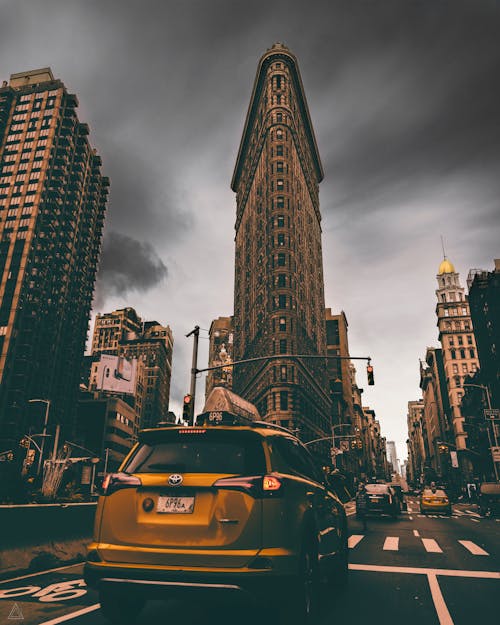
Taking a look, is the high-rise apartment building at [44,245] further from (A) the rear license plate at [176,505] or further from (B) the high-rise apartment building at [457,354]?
(B) the high-rise apartment building at [457,354]

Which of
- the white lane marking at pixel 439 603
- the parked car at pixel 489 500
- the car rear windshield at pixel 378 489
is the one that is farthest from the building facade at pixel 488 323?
the white lane marking at pixel 439 603

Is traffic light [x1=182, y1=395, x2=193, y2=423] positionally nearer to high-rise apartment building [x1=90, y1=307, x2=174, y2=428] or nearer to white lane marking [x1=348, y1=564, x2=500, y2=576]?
white lane marking [x1=348, y1=564, x2=500, y2=576]

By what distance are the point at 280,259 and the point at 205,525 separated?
84155 mm

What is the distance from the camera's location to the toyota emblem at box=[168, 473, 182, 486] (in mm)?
4406

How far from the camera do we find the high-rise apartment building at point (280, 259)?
80188 mm

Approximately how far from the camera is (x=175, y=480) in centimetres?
443

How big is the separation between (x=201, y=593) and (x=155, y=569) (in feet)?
1.61

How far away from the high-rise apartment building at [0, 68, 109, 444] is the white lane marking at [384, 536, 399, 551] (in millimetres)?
80955

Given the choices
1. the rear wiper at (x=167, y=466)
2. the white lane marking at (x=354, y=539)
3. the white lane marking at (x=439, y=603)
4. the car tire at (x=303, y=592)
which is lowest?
the white lane marking at (x=354, y=539)

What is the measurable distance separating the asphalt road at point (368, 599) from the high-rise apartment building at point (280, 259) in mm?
65804

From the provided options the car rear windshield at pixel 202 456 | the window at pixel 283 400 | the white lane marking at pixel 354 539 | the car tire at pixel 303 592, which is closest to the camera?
the car tire at pixel 303 592

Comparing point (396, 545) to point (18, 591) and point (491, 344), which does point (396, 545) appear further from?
point (491, 344)

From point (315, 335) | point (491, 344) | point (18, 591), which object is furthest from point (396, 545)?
point (315, 335)

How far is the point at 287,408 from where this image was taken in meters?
75.2
